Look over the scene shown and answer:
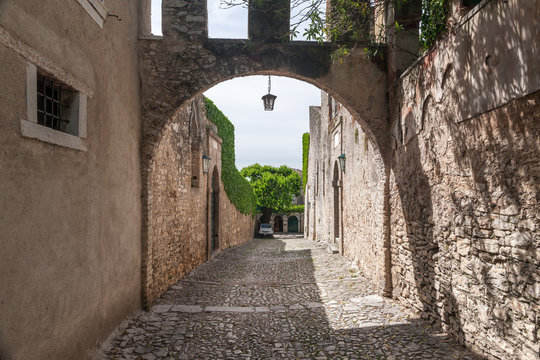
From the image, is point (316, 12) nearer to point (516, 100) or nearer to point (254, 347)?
point (516, 100)

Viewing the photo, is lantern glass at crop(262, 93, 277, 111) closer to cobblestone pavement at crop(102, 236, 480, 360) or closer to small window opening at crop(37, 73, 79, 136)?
cobblestone pavement at crop(102, 236, 480, 360)

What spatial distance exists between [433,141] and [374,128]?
1.55 m

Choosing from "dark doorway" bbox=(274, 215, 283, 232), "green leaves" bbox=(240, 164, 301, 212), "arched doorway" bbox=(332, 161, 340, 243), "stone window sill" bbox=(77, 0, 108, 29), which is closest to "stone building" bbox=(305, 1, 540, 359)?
"stone window sill" bbox=(77, 0, 108, 29)

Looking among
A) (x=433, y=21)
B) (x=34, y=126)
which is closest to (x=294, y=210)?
(x=433, y=21)

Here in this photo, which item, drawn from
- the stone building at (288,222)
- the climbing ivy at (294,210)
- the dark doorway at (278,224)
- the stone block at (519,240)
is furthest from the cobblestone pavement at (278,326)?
the dark doorway at (278,224)

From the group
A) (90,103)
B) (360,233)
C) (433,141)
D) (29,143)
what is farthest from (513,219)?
(360,233)

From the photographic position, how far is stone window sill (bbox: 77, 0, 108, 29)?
378cm

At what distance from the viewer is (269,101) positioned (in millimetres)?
7672

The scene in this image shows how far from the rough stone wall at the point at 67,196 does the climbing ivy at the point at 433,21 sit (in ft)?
12.4

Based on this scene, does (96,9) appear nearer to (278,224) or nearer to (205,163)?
(205,163)

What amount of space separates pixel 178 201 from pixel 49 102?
4510mm

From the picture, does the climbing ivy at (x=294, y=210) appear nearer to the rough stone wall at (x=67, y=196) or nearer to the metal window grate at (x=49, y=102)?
the rough stone wall at (x=67, y=196)

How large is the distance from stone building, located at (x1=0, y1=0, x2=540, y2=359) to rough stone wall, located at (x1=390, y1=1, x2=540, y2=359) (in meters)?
0.02

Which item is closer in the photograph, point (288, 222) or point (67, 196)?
point (67, 196)
